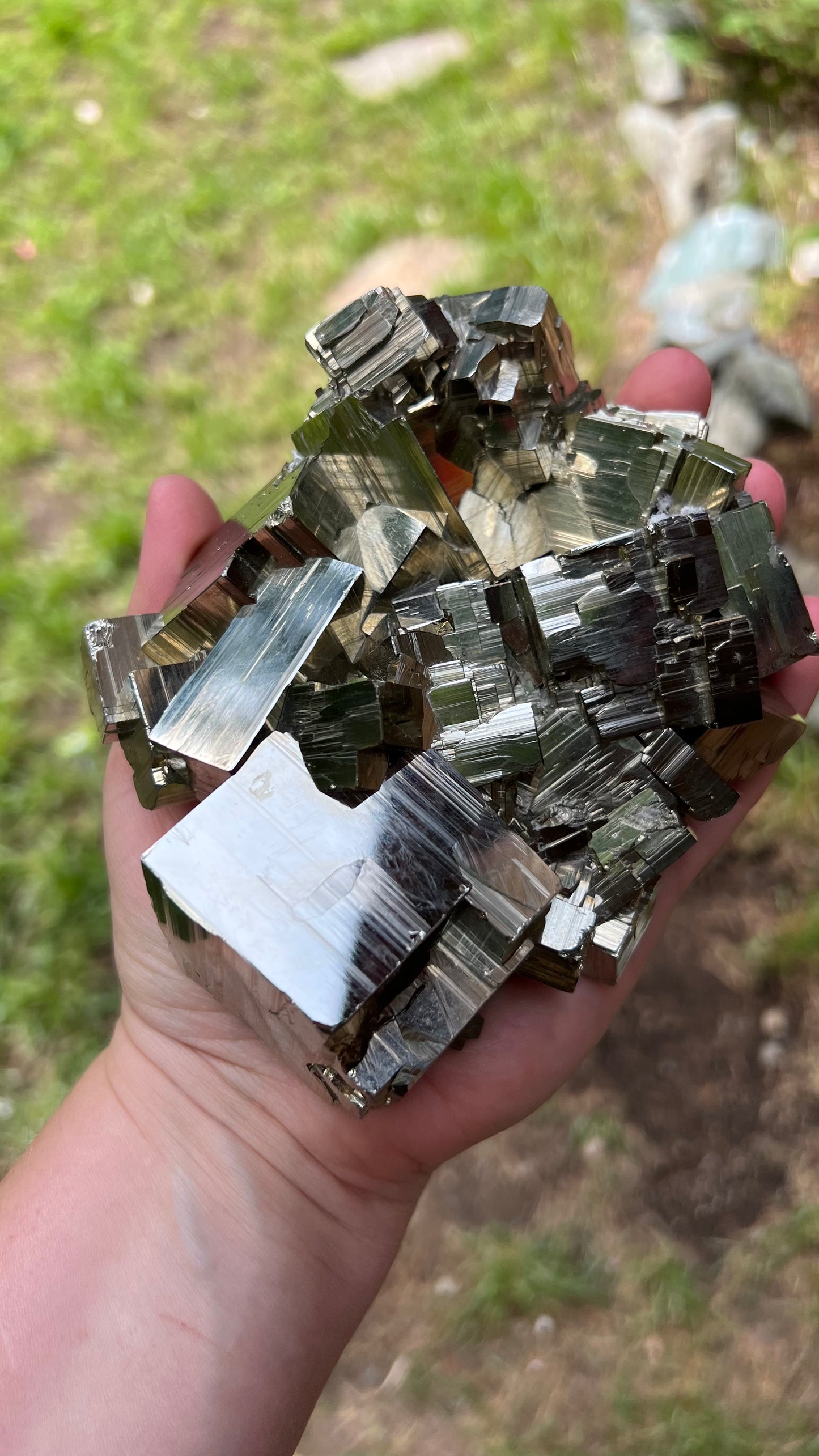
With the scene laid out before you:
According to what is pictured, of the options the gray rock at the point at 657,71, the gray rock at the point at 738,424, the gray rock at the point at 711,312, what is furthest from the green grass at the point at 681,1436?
the gray rock at the point at 657,71

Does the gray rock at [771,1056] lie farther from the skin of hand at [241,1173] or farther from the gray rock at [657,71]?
the gray rock at [657,71]

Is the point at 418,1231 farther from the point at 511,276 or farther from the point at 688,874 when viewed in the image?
the point at 511,276

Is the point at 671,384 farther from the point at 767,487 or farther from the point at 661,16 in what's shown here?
the point at 661,16

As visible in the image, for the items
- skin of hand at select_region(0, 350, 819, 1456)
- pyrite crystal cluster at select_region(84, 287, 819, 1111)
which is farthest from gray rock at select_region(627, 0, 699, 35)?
skin of hand at select_region(0, 350, 819, 1456)

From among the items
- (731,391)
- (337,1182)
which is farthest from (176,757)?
Result: (731,391)

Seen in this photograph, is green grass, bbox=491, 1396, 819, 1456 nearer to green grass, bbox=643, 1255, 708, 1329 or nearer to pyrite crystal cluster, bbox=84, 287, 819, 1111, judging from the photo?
green grass, bbox=643, 1255, 708, 1329

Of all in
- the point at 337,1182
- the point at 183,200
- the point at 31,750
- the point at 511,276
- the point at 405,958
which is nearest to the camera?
the point at 405,958
